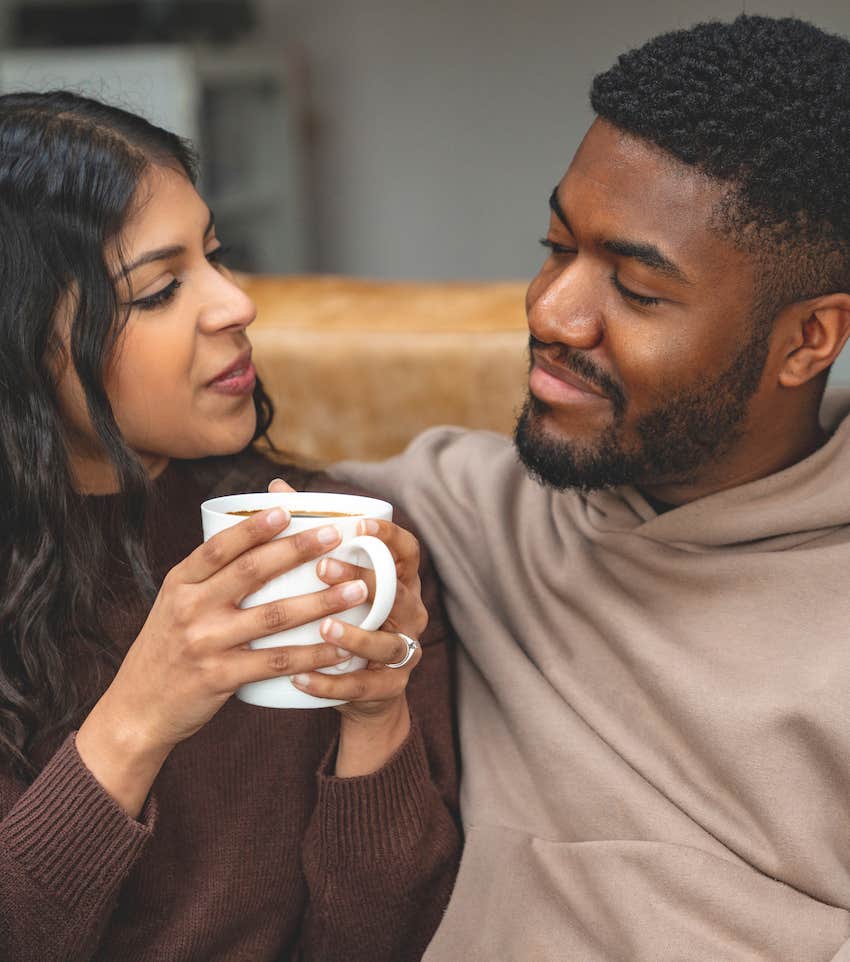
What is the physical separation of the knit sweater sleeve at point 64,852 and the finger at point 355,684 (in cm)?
23

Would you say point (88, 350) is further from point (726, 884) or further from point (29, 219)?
point (726, 884)

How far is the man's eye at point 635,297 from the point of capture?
1.10m

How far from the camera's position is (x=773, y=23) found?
113 cm

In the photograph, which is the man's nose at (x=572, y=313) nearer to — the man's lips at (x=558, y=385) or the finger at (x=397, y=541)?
the man's lips at (x=558, y=385)

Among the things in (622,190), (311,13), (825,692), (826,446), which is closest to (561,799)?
(825,692)

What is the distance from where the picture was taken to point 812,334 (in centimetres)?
116

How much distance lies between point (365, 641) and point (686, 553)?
45 centimetres

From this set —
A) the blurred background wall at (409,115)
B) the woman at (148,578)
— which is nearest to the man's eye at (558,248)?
the woman at (148,578)

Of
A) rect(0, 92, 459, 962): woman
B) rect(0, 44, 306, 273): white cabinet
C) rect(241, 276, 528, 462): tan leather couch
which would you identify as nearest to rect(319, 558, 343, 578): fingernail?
rect(0, 92, 459, 962): woman

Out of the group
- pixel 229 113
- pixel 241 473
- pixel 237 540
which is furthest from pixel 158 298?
pixel 229 113

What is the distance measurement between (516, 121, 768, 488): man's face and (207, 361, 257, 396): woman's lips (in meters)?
0.28

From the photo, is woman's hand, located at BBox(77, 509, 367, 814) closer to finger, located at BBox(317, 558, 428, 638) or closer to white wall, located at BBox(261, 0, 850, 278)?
finger, located at BBox(317, 558, 428, 638)

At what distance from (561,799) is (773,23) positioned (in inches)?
30.8

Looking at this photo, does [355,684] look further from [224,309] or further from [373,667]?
[224,309]
